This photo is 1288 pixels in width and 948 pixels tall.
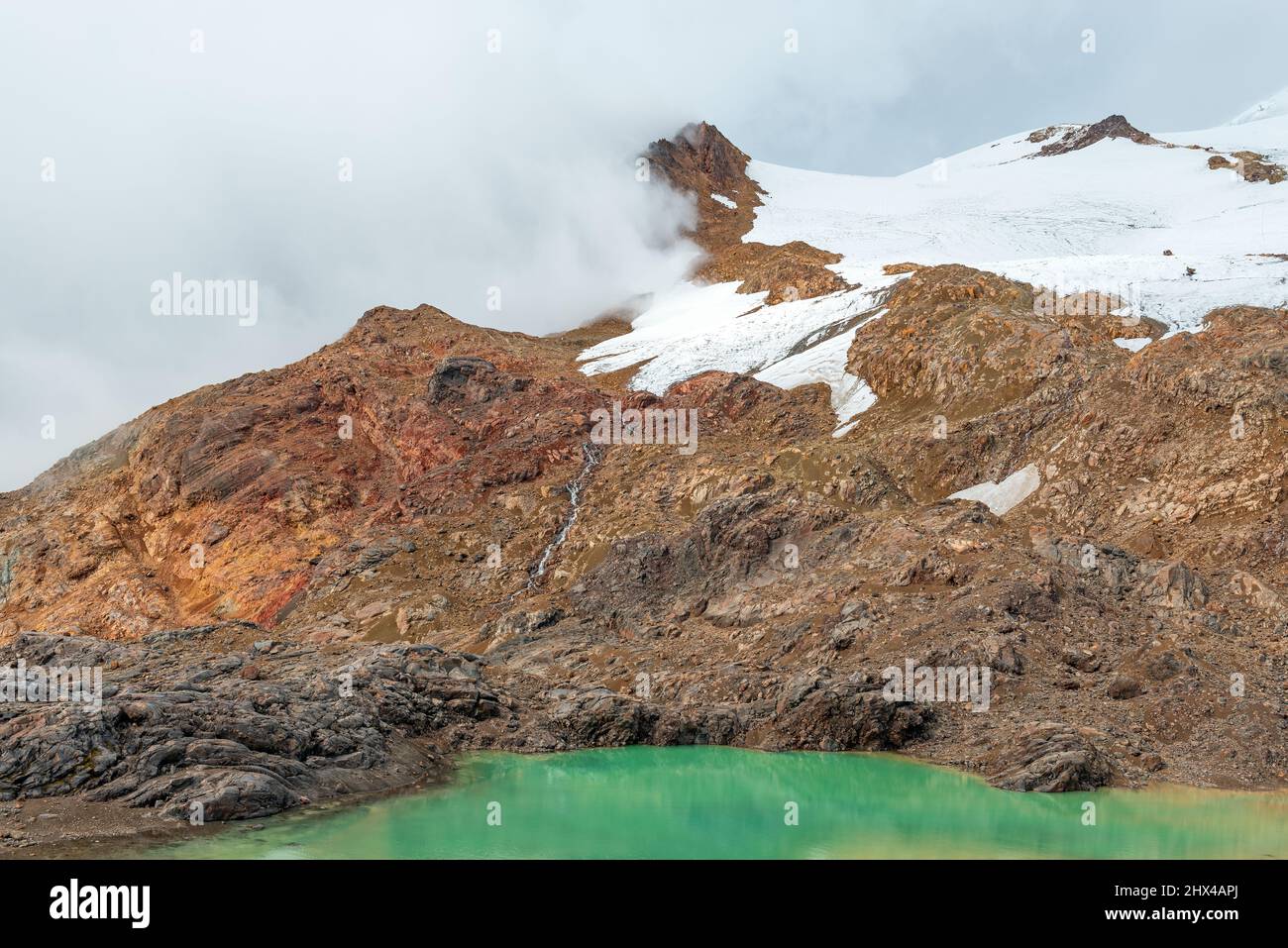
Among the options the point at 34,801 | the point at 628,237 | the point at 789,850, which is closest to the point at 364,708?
the point at 34,801

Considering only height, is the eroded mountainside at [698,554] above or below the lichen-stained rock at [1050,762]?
above

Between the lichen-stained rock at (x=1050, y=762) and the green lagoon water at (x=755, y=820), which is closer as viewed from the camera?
the green lagoon water at (x=755, y=820)

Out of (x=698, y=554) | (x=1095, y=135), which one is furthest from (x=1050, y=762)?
(x=1095, y=135)

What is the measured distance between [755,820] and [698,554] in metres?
27.7

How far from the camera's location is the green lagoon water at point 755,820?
20703 mm

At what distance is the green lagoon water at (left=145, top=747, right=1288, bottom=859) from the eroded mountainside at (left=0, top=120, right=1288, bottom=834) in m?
1.94

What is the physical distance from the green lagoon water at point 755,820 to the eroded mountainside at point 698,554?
1.94 meters

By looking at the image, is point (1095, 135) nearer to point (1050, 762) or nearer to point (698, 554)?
point (698, 554)

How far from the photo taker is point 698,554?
51344mm

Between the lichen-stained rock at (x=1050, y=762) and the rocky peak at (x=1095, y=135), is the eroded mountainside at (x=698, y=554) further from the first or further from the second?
the rocky peak at (x=1095, y=135)

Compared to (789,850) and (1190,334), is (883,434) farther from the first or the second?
(789,850)

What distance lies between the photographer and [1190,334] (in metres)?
52.2

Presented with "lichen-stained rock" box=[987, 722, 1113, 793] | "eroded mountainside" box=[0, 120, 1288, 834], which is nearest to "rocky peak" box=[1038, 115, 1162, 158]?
"eroded mountainside" box=[0, 120, 1288, 834]

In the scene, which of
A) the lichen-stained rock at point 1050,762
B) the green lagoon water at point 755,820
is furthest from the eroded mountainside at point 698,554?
the green lagoon water at point 755,820
